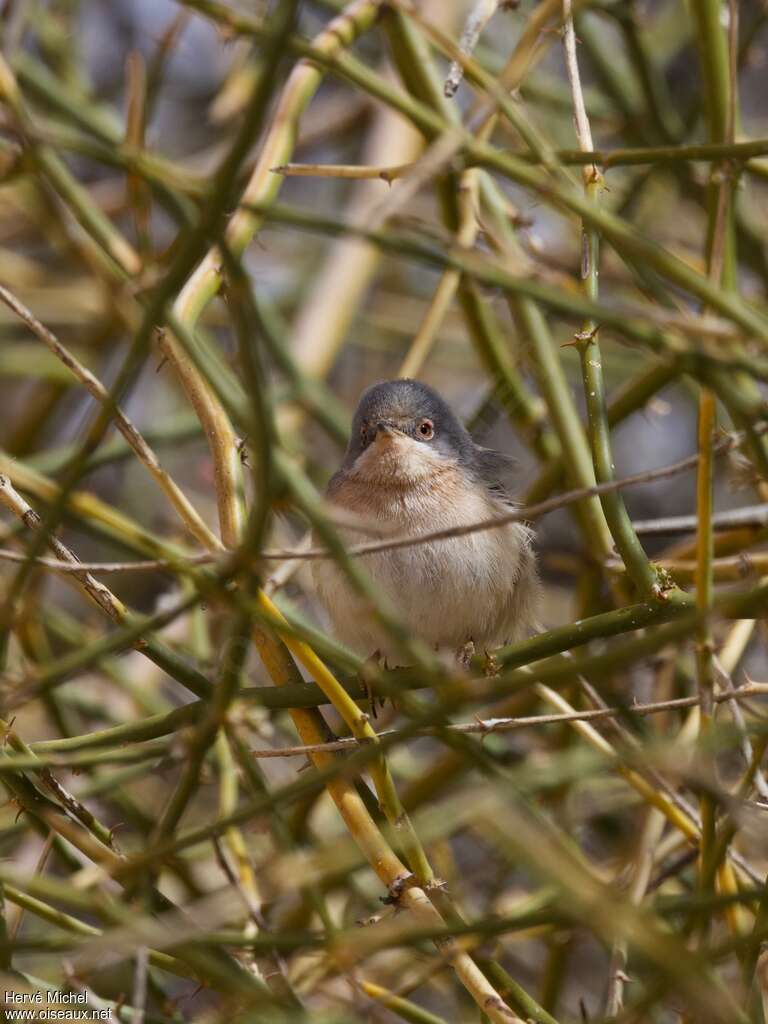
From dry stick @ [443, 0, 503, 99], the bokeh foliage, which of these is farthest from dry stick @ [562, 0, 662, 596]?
dry stick @ [443, 0, 503, 99]

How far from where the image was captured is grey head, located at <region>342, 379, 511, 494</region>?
14.6ft

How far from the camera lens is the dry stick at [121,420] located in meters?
2.75

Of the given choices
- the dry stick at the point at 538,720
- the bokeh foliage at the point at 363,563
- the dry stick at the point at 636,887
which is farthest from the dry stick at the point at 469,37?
the dry stick at the point at 636,887

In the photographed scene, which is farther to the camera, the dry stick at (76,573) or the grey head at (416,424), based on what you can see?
the grey head at (416,424)

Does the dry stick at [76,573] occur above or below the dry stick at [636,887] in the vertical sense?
above

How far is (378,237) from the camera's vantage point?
196 cm

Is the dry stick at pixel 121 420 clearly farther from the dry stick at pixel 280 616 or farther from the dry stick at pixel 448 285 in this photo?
the dry stick at pixel 448 285

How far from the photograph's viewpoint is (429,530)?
Result: 4.14 m

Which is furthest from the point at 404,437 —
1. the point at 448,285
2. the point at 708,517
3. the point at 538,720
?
the point at 708,517

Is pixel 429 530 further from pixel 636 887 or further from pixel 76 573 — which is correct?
pixel 76 573

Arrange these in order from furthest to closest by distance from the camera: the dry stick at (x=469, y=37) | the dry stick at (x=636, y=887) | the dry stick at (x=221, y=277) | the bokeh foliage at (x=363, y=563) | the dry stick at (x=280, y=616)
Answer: the dry stick at (x=469, y=37) < the dry stick at (x=221, y=277) < the dry stick at (x=636, y=887) < the dry stick at (x=280, y=616) < the bokeh foliage at (x=363, y=563)

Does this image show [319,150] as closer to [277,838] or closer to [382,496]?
[382,496]

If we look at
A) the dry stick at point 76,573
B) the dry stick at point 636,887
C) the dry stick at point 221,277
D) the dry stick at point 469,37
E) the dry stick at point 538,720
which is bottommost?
the dry stick at point 636,887

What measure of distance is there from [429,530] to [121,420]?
63.0 inches
